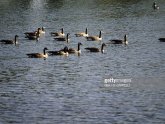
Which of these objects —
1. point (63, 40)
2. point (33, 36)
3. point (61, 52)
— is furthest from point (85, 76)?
point (33, 36)

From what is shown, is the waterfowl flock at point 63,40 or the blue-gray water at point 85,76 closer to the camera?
the blue-gray water at point 85,76

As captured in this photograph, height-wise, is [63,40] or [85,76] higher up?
[63,40]

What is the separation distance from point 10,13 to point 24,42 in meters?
39.2

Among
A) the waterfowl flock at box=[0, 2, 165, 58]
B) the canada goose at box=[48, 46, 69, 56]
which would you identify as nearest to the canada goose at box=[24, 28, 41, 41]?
the waterfowl flock at box=[0, 2, 165, 58]

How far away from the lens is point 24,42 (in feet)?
294

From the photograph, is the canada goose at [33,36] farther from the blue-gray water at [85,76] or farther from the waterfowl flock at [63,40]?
the blue-gray water at [85,76]

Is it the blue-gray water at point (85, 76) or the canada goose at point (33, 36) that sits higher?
the canada goose at point (33, 36)

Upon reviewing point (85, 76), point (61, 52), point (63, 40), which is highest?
point (63, 40)

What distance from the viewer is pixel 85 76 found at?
216 feet

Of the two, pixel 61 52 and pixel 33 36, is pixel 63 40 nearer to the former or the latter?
pixel 33 36

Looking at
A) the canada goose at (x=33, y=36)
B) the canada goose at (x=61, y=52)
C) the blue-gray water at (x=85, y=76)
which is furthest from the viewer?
the canada goose at (x=33, y=36)

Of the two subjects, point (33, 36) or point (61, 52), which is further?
point (33, 36)

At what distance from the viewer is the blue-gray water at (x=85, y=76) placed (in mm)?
51219

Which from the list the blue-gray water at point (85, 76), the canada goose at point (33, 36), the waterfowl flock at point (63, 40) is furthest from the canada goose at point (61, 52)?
the canada goose at point (33, 36)
